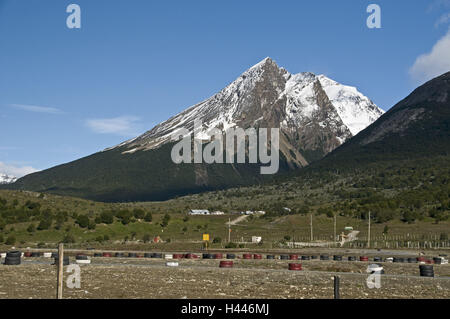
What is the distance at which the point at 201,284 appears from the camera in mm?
35500

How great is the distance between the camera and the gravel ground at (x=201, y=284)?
99.2ft

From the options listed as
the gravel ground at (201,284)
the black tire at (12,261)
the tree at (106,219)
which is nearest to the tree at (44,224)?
the tree at (106,219)

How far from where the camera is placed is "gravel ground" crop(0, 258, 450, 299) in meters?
30.2

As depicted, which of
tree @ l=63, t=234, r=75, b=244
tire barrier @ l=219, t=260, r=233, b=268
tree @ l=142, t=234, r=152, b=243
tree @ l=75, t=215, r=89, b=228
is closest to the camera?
tire barrier @ l=219, t=260, r=233, b=268

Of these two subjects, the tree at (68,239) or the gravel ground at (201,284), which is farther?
the tree at (68,239)

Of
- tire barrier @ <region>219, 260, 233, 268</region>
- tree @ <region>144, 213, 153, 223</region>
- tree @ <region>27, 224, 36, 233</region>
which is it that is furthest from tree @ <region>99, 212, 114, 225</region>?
tire barrier @ <region>219, 260, 233, 268</region>

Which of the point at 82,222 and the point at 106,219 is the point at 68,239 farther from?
the point at 106,219

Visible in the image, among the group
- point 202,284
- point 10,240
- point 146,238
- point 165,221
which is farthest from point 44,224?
point 202,284

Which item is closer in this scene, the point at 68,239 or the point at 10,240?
the point at 10,240

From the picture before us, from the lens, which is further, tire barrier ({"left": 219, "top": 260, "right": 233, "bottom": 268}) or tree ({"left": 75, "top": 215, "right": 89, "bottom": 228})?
tree ({"left": 75, "top": 215, "right": 89, "bottom": 228})

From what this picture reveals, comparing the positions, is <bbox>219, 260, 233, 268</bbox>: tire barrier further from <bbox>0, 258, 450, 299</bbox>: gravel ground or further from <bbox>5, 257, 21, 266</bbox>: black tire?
<bbox>5, 257, 21, 266</bbox>: black tire

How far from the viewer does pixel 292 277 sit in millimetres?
41844

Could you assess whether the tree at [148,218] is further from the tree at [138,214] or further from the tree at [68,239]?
the tree at [68,239]

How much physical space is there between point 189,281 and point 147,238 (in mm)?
68134
